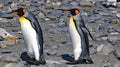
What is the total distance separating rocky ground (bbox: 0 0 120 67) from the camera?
5.21 m

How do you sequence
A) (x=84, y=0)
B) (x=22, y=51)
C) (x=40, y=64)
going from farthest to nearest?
(x=84, y=0), (x=22, y=51), (x=40, y=64)

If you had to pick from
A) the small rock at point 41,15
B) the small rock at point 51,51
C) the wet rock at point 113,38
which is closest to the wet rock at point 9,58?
the small rock at point 51,51

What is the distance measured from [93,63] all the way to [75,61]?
9.5 inches

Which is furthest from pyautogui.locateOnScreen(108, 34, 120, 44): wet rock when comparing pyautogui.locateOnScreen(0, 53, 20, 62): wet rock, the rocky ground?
pyautogui.locateOnScreen(0, 53, 20, 62): wet rock

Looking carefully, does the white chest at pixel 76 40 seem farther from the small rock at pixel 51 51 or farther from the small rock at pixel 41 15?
the small rock at pixel 41 15

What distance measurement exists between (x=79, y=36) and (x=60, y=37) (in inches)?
68.3

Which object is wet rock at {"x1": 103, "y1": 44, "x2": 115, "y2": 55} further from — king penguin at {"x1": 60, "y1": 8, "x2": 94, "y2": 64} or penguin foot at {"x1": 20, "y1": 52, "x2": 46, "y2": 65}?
penguin foot at {"x1": 20, "y1": 52, "x2": 46, "y2": 65}

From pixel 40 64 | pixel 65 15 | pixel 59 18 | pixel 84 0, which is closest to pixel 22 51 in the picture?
pixel 40 64

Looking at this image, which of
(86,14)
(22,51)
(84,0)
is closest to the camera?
(22,51)

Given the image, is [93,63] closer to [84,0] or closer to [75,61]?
[75,61]

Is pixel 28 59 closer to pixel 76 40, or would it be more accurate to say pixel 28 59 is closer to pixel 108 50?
pixel 76 40

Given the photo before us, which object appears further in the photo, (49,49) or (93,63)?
(49,49)

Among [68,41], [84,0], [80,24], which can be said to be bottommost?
[84,0]

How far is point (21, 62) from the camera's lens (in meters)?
5.03
